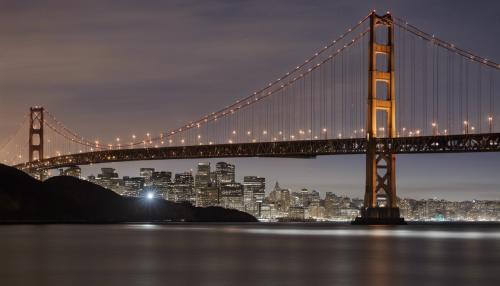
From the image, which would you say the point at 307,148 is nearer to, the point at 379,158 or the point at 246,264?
the point at 379,158

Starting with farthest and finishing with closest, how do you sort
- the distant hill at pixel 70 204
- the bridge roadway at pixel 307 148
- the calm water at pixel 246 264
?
1. the distant hill at pixel 70 204
2. the bridge roadway at pixel 307 148
3. the calm water at pixel 246 264

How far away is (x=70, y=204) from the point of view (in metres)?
102

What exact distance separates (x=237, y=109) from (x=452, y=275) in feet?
212

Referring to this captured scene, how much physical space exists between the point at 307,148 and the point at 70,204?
33.9 metres

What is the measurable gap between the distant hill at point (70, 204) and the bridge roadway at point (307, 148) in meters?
5.51

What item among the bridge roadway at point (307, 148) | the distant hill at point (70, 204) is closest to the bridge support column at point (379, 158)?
the bridge roadway at point (307, 148)

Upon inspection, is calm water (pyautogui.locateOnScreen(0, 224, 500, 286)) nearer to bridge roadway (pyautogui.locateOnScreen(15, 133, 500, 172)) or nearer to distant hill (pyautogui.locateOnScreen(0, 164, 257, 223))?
bridge roadway (pyautogui.locateOnScreen(15, 133, 500, 172))

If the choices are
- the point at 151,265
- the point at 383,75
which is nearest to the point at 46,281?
the point at 151,265

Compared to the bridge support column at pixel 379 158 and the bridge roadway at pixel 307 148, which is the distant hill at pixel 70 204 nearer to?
the bridge roadway at pixel 307 148

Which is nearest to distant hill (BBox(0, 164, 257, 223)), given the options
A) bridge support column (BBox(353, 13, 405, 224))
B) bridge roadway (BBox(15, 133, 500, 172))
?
bridge roadway (BBox(15, 133, 500, 172))

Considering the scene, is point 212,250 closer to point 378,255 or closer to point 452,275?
point 378,255

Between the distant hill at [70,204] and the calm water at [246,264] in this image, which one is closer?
the calm water at [246,264]

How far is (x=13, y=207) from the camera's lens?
3563 inches

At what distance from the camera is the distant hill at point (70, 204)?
298 feet
